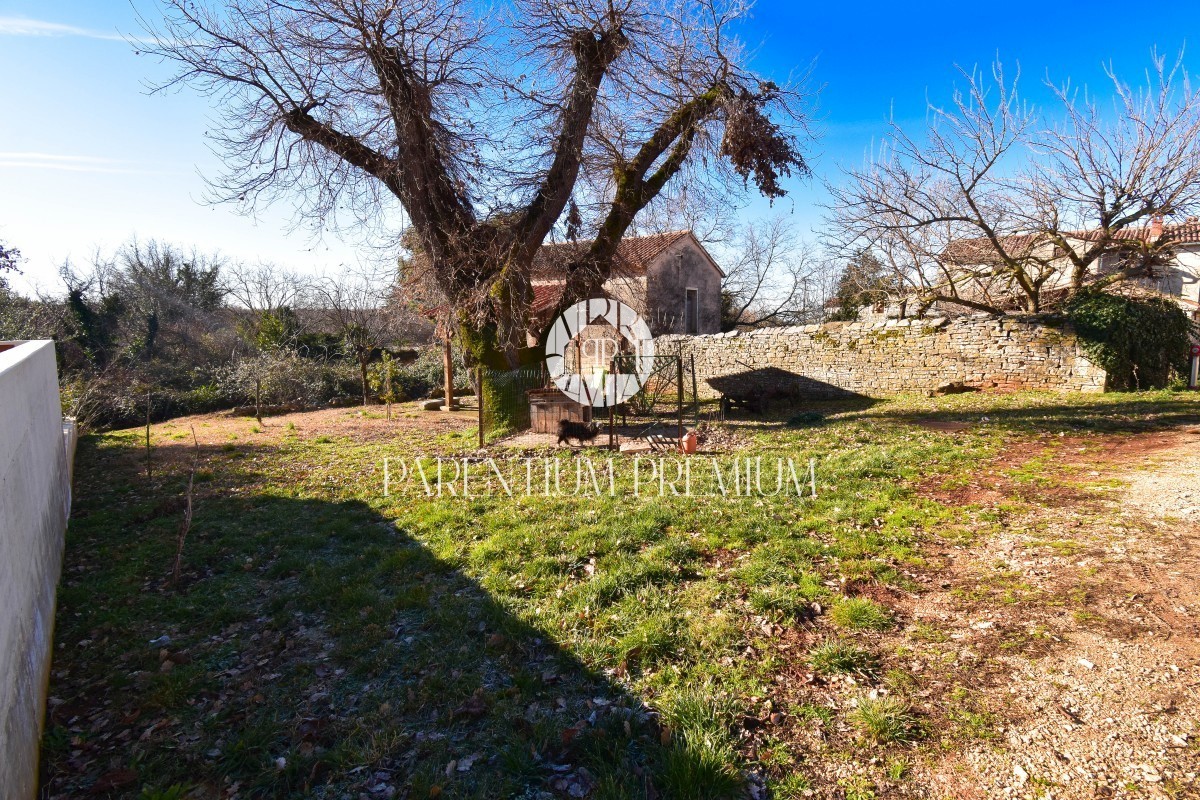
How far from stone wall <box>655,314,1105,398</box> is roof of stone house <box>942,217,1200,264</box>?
208cm

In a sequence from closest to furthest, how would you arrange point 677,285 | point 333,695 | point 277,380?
point 333,695 < point 277,380 < point 677,285

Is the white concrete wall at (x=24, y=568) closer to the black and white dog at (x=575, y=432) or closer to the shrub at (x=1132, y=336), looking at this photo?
the black and white dog at (x=575, y=432)

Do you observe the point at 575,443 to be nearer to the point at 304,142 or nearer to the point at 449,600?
the point at 449,600

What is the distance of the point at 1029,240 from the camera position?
543 inches

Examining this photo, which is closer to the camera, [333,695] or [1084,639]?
[1084,639]

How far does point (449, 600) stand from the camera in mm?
4109

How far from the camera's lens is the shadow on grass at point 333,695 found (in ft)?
8.35

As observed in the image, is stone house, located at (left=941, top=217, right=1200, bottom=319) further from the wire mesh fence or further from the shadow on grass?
the shadow on grass

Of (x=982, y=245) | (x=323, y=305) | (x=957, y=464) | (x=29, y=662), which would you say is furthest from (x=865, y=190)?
(x=323, y=305)

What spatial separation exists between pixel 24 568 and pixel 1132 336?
1565 cm

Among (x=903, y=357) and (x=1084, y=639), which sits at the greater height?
(x=903, y=357)

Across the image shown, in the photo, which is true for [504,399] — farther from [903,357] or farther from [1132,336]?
[1132,336]

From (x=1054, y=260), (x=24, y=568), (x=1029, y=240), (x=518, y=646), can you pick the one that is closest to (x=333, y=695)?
(x=518, y=646)

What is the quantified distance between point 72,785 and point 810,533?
15.3 feet
